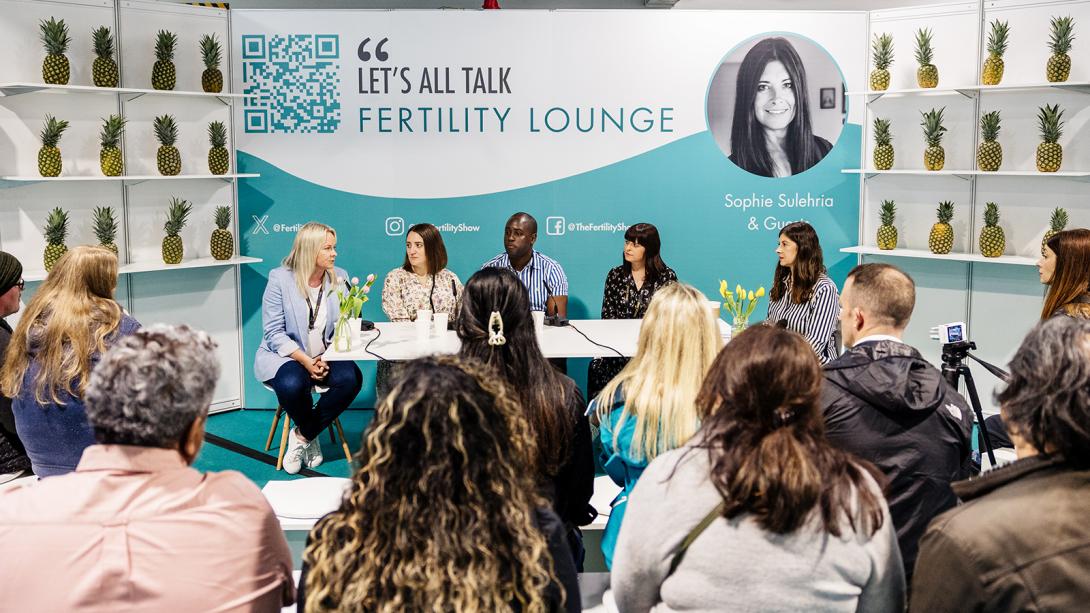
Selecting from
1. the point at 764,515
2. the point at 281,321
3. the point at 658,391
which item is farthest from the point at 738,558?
the point at 281,321

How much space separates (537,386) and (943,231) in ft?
13.3

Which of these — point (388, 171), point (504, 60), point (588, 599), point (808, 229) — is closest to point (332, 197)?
point (388, 171)

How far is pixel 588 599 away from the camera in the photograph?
2396 millimetres

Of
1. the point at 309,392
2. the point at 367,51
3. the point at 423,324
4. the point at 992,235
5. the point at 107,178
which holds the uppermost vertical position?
the point at 367,51

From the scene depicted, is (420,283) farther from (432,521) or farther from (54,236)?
(432,521)

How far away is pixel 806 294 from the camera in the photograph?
5137mm

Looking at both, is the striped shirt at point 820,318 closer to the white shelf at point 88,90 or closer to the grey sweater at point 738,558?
the grey sweater at point 738,558

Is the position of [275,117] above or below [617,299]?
above

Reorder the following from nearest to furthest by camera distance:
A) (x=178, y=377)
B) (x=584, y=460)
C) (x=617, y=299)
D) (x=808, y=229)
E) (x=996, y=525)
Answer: (x=996, y=525) → (x=178, y=377) → (x=584, y=460) → (x=808, y=229) → (x=617, y=299)

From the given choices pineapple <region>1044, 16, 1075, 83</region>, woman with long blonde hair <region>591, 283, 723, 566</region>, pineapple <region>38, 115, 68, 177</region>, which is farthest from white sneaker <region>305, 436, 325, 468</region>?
pineapple <region>1044, 16, 1075, 83</region>

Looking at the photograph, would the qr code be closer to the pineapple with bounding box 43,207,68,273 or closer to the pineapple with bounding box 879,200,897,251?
the pineapple with bounding box 43,207,68,273

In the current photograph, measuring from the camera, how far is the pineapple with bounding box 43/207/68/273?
17.9 ft

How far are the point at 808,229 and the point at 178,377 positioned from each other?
4.08m

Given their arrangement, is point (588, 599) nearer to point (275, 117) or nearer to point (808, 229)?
point (808, 229)
